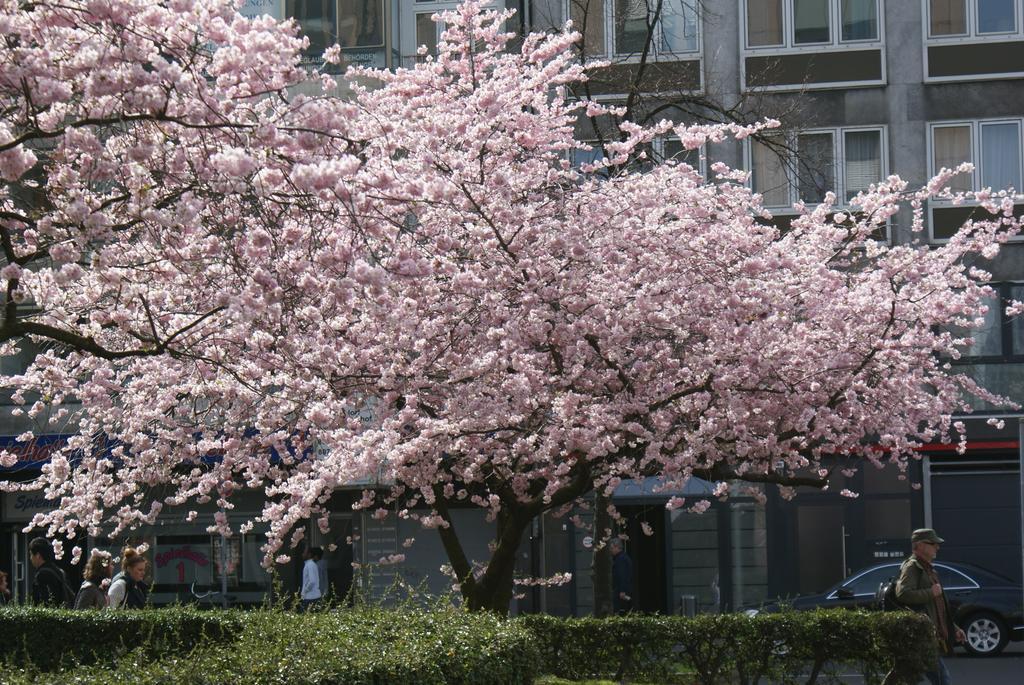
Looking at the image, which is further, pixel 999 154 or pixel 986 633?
pixel 999 154

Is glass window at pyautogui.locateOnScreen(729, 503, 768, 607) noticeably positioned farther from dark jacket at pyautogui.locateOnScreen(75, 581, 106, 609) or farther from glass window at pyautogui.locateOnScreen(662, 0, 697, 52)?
dark jacket at pyautogui.locateOnScreen(75, 581, 106, 609)

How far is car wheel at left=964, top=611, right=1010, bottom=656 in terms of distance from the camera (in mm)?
21250

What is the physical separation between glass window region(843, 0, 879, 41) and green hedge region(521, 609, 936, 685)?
16284mm

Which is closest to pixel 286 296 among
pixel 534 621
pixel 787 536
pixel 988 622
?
pixel 534 621

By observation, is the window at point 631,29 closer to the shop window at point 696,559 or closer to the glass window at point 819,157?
the glass window at point 819,157

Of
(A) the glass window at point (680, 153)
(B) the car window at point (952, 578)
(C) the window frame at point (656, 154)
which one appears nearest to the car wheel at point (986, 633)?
(B) the car window at point (952, 578)

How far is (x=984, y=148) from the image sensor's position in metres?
26.5

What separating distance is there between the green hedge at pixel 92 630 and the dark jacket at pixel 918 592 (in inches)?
214

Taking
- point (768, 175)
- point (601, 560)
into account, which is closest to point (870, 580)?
point (601, 560)

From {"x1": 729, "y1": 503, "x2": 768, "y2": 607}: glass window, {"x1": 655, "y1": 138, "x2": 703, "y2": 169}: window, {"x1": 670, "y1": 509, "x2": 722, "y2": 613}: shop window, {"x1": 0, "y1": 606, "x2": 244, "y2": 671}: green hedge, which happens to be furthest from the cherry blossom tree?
{"x1": 670, "y1": 509, "x2": 722, "y2": 613}: shop window

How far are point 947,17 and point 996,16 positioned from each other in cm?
80

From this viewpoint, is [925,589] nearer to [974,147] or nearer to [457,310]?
[457,310]

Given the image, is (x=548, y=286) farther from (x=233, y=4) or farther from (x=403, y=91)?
(x=233, y=4)

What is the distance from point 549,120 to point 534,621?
4.42 meters
